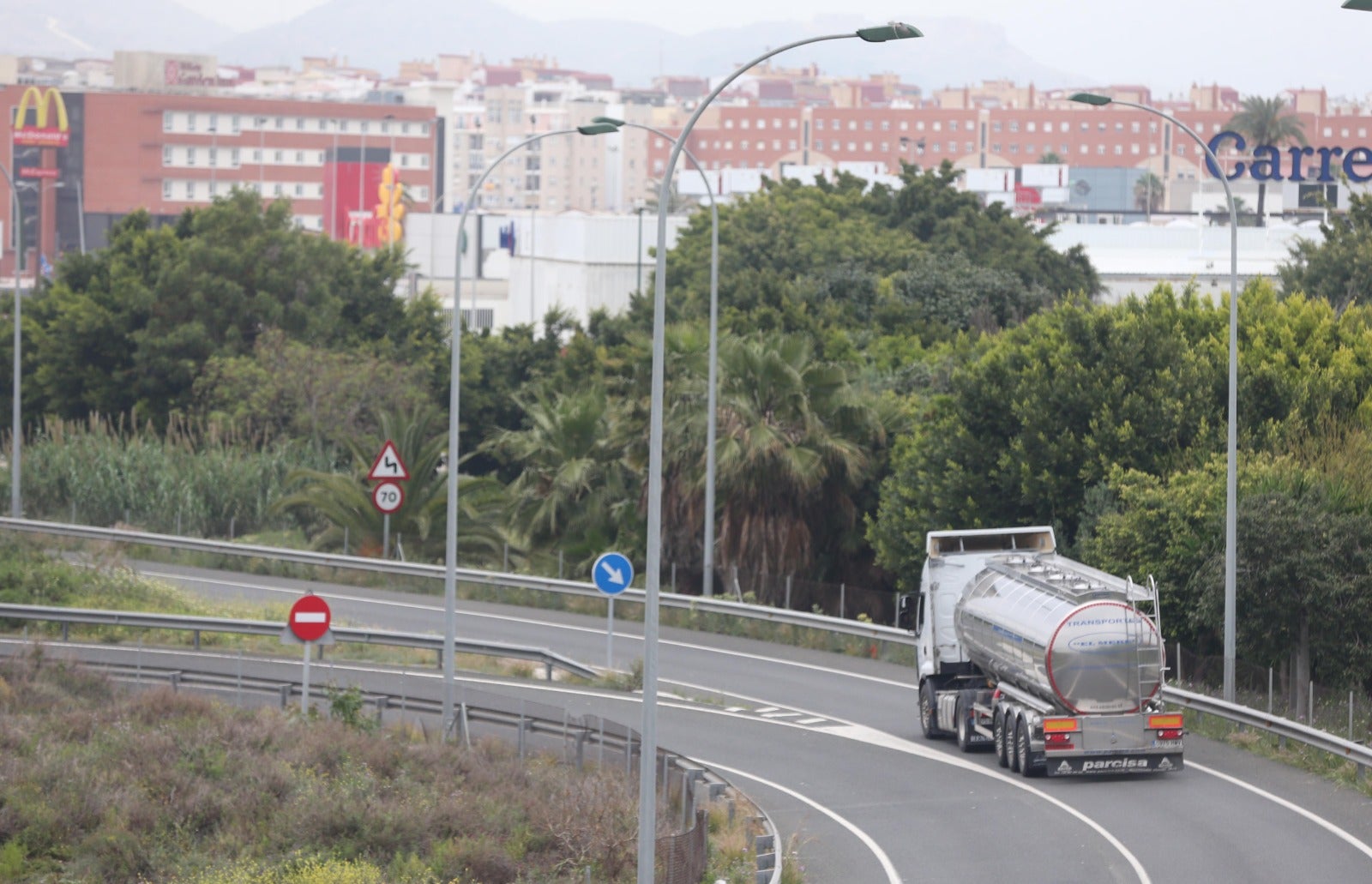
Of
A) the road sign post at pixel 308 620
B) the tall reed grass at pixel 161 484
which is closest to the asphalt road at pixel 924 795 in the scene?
the road sign post at pixel 308 620

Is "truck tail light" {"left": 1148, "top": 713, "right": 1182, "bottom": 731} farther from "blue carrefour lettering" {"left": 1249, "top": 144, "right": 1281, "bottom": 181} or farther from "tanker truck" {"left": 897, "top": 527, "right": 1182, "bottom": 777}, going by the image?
"blue carrefour lettering" {"left": 1249, "top": 144, "right": 1281, "bottom": 181}

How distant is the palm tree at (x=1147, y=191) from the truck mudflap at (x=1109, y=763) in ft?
484

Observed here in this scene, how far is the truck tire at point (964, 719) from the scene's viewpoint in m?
23.7

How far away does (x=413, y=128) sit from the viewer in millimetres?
183375

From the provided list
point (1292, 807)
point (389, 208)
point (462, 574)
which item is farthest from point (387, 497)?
point (389, 208)

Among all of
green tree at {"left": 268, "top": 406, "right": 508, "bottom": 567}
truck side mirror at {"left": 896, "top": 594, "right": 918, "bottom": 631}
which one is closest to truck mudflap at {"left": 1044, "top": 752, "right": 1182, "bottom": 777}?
truck side mirror at {"left": 896, "top": 594, "right": 918, "bottom": 631}

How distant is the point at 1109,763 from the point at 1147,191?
504 feet

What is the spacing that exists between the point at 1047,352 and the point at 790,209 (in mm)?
44708

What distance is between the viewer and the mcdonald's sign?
15275cm

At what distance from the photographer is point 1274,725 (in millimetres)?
22938

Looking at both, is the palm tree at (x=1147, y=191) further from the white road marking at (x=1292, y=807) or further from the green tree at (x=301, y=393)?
the white road marking at (x=1292, y=807)

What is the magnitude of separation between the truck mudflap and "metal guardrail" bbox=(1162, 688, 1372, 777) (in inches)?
72.5

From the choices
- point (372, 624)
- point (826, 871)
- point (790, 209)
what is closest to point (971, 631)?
point (826, 871)

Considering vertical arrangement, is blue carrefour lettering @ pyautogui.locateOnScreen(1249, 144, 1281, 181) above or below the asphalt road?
above
